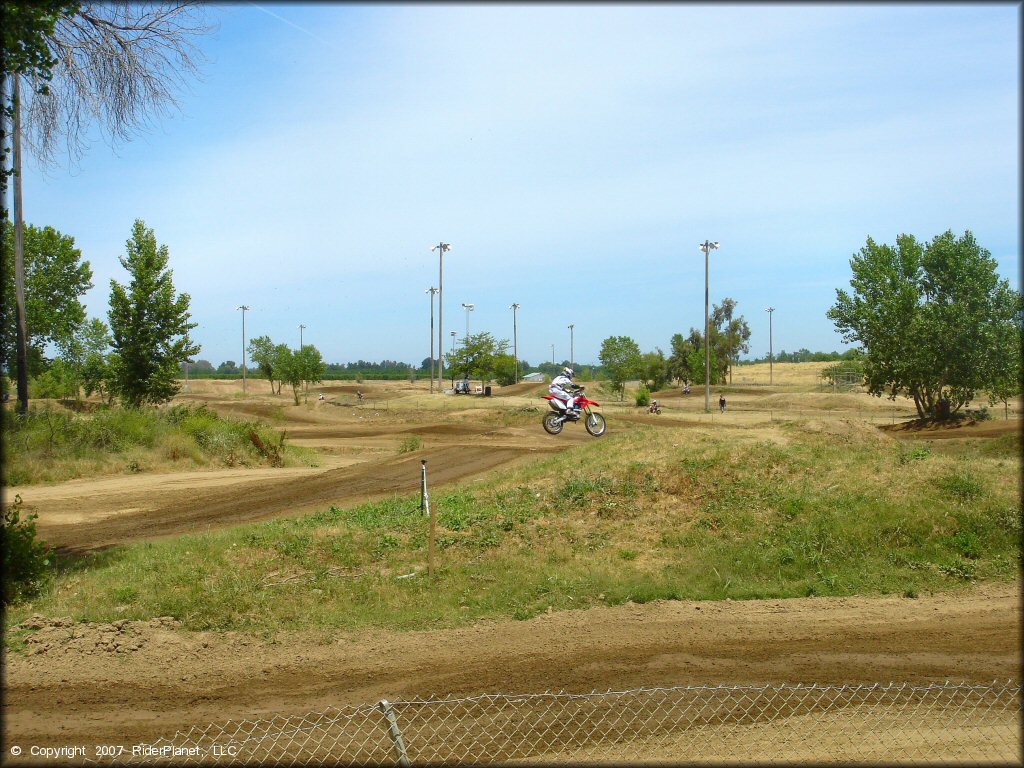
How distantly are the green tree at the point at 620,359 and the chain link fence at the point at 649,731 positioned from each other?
53135 millimetres

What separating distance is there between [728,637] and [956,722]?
2.74m

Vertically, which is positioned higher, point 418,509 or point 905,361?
point 905,361

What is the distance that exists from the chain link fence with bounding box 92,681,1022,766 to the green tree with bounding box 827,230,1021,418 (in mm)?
35715

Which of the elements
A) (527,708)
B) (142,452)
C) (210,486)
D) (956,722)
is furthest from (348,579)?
(142,452)

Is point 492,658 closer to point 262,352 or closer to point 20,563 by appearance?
point 20,563

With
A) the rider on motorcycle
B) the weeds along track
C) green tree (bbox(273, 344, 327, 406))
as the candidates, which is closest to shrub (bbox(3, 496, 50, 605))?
the weeds along track

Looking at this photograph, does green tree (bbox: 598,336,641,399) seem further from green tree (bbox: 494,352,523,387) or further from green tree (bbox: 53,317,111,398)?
green tree (bbox: 53,317,111,398)

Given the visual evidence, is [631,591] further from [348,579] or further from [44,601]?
[44,601]

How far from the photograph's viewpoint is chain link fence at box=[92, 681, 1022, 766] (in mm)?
5875

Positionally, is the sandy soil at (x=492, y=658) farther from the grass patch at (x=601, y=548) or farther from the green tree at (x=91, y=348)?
the green tree at (x=91, y=348)

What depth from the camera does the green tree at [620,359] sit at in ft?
197

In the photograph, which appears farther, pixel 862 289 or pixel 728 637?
pixel 862 289

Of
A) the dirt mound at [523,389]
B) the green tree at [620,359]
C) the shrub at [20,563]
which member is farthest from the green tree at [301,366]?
the shrub at [20,563]

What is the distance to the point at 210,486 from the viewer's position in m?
21.8
